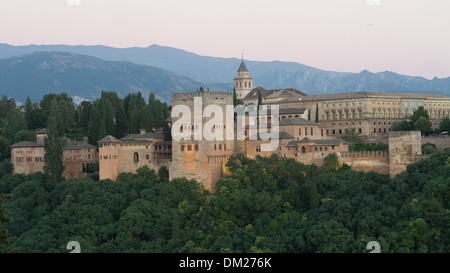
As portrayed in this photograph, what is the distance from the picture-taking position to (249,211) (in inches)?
1629

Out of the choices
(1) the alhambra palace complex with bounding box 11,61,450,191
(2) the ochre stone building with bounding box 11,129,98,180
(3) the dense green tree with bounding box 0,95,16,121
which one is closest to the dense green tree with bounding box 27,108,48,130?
(1) the alhambra palace complex with bounding box 11,61,450,191

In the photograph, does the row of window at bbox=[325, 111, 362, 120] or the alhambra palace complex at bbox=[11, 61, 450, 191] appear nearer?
the alhambra palace complex at bbox=[11, 61, 450, 191]

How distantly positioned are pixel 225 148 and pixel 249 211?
5.87 m

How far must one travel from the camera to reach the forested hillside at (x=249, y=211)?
3512 centimetres

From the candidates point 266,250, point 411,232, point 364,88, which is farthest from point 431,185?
point 364,88

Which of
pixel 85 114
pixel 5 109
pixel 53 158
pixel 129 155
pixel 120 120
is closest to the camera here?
pixel 129 155

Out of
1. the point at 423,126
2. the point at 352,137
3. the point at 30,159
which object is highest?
the point at 423,126

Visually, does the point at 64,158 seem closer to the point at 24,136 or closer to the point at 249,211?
the point at 24,136

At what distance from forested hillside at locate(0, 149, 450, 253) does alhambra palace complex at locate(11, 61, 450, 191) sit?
1038mm

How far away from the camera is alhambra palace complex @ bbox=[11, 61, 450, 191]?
1714 inches

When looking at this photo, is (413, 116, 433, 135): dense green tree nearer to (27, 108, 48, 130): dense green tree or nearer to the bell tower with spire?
(27, 108, 48, 130): dense green tree

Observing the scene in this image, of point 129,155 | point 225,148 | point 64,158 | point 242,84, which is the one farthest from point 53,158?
point 242,84

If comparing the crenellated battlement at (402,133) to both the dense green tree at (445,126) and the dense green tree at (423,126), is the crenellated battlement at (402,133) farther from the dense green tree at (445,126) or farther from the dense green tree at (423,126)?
the dense green tree at (445,126)

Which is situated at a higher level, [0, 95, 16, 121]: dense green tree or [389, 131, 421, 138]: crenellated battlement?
[0, 95, 16, 121]: dense green tree
